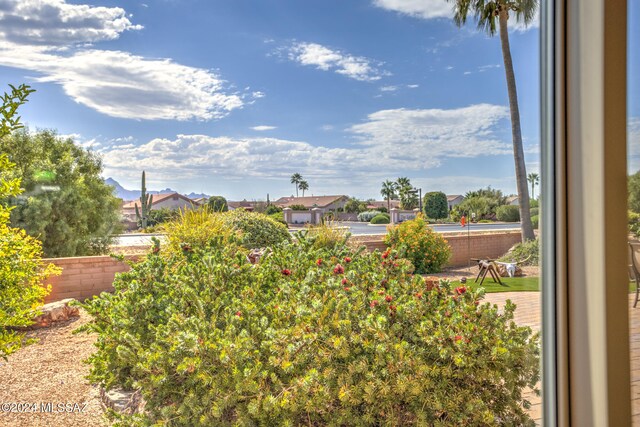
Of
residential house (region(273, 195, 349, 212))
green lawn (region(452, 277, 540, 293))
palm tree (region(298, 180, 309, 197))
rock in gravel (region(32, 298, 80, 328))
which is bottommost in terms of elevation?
rock in gravel (region(32, 298, 80, 328))

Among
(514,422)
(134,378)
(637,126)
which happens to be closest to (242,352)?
(134,378)

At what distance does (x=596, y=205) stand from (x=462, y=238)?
0.74 metres

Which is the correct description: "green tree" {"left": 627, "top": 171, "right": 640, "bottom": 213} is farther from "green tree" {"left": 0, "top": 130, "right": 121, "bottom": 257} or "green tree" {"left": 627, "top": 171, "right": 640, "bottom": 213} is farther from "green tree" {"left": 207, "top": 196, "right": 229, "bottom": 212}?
"green tree" {"left": 0, "top": 130, "right": 121, "bottom": 257}

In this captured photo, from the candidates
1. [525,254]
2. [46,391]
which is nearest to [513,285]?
[525,254]

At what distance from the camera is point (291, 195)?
86.7 inches

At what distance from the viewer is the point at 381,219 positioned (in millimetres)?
2125

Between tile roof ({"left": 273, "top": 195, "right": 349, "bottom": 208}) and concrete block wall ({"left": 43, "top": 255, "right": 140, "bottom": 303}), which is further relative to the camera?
concrete block wall ({"left": 43, "top": 255, "right": 140, "bottom": 303})

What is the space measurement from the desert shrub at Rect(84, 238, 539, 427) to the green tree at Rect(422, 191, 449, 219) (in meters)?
0.46

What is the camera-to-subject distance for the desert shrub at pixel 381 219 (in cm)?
206

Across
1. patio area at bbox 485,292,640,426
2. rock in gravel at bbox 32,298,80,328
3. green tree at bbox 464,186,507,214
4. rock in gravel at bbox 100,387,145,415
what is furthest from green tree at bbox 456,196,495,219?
rock in gravel at bbox 32,298,80,328

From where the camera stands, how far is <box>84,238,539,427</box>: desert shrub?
4.52 ft

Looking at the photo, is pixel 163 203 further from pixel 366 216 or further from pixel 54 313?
pixel 54 313

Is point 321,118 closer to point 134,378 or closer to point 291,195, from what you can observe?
point 291,195

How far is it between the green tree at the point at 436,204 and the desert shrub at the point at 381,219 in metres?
0.17
